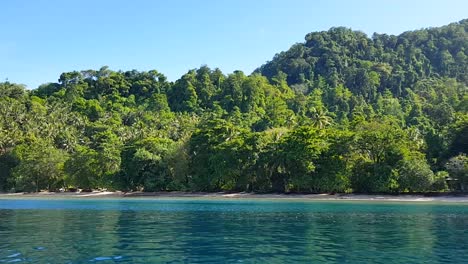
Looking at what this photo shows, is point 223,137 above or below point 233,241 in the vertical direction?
above

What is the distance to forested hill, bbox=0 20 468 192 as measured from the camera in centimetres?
7169

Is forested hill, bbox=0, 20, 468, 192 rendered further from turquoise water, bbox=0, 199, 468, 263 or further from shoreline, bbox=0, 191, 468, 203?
turquoise water, bbox=0, 199, 468, 263

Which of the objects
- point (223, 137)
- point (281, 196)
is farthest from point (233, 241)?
point (223, 137)

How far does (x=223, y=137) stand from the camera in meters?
81.5

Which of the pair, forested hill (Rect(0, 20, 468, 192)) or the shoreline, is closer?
the shoreline

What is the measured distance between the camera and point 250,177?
3039 inches

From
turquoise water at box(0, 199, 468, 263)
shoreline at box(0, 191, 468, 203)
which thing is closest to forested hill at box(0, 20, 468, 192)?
shoreline at box(0, 191, 468, 203)

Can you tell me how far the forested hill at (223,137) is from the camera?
2822 inches

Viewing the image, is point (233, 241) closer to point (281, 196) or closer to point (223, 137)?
point (281, 196)

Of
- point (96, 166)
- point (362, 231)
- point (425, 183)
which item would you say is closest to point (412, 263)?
point (362, 231)

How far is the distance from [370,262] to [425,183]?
54.6 meters

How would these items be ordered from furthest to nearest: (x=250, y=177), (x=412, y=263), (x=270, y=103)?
1. (x=270, y=103)
2. (x=250, y=177)
3. (x=412, y=263)

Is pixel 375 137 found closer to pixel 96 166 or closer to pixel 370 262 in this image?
pixel 96 166

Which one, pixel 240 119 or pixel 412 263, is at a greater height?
pixel 240 119
